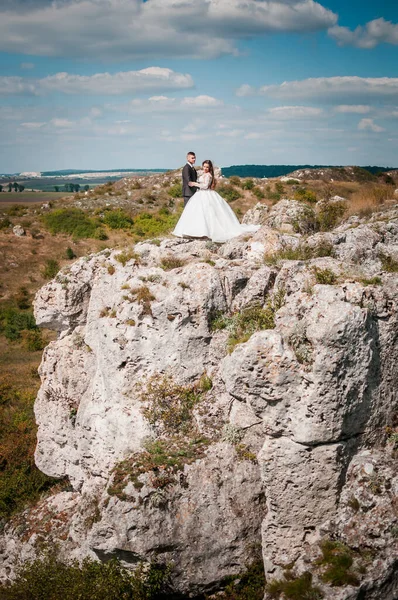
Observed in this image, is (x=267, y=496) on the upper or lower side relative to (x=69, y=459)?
upper

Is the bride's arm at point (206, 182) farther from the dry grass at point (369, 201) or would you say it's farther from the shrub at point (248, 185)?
the shrub at point (248, 185)

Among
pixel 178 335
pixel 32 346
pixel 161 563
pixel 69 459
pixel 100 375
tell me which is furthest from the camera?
pixel 32 346

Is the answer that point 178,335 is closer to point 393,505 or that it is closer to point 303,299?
point 303,299

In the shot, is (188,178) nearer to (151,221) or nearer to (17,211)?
(151,221)

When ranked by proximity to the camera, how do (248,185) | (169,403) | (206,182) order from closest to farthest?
(169,403), (206,182), (248,185)

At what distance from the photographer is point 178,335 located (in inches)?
585

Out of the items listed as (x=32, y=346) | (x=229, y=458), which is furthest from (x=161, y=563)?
(x=32, y=346)

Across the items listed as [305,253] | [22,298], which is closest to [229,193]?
[22,298]

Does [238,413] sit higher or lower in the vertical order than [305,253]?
lower

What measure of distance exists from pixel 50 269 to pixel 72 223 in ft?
28.5

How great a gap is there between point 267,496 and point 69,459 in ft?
29.2

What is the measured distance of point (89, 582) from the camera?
43.5 ft

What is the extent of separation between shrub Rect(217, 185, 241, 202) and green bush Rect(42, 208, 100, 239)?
1256 centimetres

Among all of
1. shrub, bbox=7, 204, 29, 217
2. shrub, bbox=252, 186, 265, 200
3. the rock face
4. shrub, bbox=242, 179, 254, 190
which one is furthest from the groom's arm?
shrub, bbox=7, 204, 29, 217
